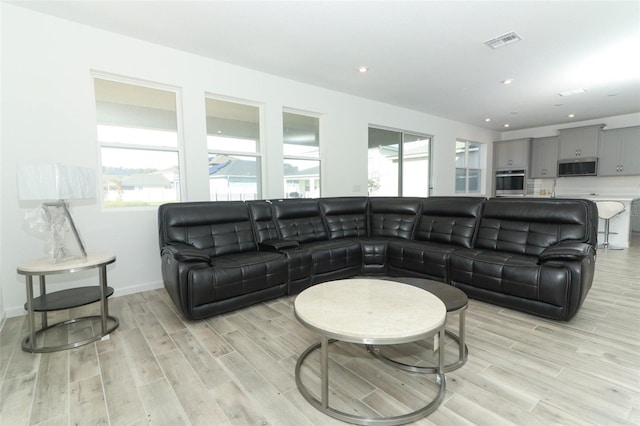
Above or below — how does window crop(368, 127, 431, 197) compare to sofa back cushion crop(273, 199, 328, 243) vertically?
above

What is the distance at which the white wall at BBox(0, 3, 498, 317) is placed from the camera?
2709 millimetres

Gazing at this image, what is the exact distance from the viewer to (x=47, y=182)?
220cm

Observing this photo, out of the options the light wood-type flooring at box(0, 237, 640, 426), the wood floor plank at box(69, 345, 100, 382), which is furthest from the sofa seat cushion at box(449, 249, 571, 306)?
the wood floor plank at box(69, 345, 100, 382)

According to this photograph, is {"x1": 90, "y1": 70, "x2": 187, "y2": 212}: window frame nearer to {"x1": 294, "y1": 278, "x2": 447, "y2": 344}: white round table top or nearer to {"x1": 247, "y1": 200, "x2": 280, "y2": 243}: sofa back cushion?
{"x1": 247, "y1": 200, "x2": 280, "y2": 243}: sofa back cushion

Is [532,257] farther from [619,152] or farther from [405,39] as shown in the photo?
[619,152]

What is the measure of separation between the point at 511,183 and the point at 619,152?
7.12ft

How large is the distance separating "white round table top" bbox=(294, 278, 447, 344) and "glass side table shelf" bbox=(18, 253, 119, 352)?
1.69 metres

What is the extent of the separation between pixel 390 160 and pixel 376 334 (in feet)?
17.2

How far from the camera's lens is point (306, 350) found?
210 centimetres

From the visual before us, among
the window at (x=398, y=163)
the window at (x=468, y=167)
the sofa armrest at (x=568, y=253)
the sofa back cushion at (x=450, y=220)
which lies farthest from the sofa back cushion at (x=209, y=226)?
the window at (x=468, y=167)

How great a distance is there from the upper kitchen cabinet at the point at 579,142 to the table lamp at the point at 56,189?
9474 millimetres

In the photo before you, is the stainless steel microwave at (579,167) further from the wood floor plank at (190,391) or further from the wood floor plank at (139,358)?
the wood floor plank at (139,358)

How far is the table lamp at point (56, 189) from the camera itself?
7.08ft

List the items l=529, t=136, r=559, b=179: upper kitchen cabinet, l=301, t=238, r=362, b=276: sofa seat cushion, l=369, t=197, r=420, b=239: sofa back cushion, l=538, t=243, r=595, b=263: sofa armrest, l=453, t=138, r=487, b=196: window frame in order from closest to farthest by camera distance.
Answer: l=538, t=243, r=595, b=263: sofa armrest, l=301, t=238, r=362, b=276: sofa seat cushion, l=369, t=197, r=420, b=239: sofa back cushion, l=529, t=136, r=559, b=179: upper kitchen cabinet, l=453, t=138, r=487, b=196: window frame
